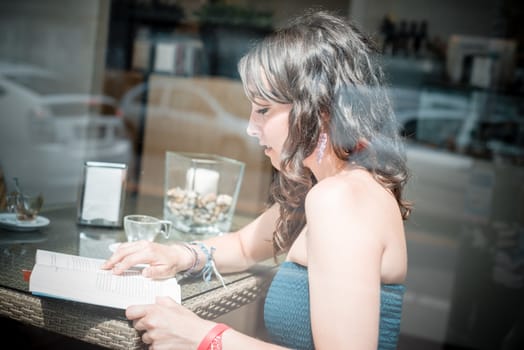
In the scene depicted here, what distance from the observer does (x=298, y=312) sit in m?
1.29

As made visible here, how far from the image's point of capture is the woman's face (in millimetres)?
1354

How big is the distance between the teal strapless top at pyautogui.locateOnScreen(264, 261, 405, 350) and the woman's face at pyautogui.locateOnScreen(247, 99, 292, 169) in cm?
25

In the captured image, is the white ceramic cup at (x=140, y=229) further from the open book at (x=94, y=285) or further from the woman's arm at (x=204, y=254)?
the open book at (x=94, y=285)

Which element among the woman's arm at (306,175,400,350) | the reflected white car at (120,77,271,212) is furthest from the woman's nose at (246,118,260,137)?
the reflected white car at (120,77,271,212)

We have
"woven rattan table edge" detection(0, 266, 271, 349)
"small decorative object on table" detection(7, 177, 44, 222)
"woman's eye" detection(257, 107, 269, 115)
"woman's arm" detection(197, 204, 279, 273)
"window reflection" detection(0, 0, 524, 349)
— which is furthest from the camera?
"window reflection" detection(0, 0, 524, 349)

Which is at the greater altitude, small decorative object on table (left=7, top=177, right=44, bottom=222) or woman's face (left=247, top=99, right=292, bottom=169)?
woman's face (left=247, top=99, right=292, bottom=169)

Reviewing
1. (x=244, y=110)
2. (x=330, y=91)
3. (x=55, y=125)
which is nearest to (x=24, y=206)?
(x=330, y=91)

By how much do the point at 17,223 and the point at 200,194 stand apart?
1.67 feet

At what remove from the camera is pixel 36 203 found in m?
1.85

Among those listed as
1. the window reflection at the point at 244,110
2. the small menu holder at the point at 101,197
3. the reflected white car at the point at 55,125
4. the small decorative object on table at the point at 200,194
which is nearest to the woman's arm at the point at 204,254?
the small decorative object on table at the point at 200,194

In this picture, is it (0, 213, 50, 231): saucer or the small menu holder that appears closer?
(0, 213, 50, 231): saucer

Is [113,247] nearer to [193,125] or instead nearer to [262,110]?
[262,110]

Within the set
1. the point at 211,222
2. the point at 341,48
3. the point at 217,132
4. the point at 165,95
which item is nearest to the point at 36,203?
the point at 211,222

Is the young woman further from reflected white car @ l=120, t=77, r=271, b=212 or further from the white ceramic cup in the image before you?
reflected white car @ l=120, t=77, r=271, b=212
